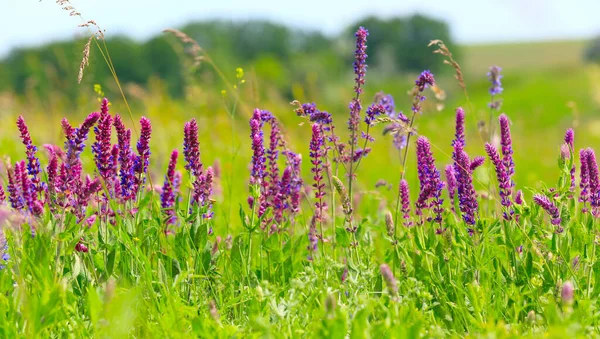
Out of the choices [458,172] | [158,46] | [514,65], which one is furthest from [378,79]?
[458,172]

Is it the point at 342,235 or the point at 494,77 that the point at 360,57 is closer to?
the point at 342,235

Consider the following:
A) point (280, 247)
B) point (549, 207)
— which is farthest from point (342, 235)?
point (549, 207)

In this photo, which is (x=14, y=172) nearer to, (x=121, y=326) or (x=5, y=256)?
(x=5, y=256)

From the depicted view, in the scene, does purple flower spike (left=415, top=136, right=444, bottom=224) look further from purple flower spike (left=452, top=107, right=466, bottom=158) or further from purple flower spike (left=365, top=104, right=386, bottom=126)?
purple flower spike (left=365, top=104, right=386, bottom=126)

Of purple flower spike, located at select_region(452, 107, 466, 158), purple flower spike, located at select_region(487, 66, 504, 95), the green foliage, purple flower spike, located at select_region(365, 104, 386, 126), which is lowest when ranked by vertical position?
the green foliage

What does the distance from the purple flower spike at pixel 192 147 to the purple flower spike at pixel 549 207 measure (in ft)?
5.02

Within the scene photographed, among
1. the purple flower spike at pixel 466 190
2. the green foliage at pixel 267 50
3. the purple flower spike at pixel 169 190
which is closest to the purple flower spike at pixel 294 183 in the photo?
the purple flower spike at pixel 169 190

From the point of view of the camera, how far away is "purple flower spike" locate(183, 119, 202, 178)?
298cm

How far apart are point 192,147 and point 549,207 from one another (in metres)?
1.62

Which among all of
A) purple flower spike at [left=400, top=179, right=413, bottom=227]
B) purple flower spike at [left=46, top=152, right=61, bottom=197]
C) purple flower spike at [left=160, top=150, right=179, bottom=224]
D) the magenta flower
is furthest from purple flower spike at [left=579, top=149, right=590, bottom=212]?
purple flower spike at [left=46, top=152, right=61, bottom=197]

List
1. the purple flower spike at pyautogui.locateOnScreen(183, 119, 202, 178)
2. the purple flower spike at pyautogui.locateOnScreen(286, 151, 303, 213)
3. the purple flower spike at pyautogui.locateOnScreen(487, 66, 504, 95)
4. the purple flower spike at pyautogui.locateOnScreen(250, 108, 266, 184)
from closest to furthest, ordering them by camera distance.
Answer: the purple flower spike at pyautogui.locateOnScreen(183, 119, 202, 178)
the purple flower spike at pyautogui.locateOnScreen(250, 108, 266, 184)
the purple flower spike at pyautogui.locateOnScreen(286, 151, 303, 213)
the purple flower spike at pyautogui.locateOnScreen(487, 66, 504, 95)

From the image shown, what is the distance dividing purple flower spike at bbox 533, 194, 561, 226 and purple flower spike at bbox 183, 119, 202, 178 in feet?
5.02

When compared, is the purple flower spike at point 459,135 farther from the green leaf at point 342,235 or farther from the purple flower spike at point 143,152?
the purple flower spike at point 143,152

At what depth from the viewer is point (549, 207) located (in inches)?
108
